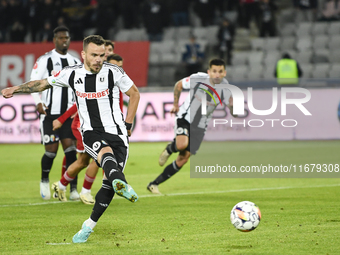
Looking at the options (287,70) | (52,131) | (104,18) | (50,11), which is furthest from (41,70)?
(50,11)

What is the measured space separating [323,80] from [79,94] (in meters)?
10.8

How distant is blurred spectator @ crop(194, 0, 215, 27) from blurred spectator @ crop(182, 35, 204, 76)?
216 cm

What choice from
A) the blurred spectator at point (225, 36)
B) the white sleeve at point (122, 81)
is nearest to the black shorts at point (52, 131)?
the white sleeve at point (122, 81)

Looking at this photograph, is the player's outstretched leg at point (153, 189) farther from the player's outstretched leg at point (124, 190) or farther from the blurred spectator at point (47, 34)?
the blurred spectator at point (47, 34)

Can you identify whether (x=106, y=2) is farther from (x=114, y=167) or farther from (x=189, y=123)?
(x=114, y=167)

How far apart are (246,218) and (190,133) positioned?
11.0ft

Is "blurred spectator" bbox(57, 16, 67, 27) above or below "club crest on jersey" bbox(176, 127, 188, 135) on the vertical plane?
above

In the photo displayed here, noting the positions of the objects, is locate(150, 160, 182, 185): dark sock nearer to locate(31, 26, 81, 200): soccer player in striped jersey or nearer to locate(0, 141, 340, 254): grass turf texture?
locate(0, 141, 340, 254): grass turf texture

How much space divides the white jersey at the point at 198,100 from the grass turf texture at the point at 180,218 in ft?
3.58

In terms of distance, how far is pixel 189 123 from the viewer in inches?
335

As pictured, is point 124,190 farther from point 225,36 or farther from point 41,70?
point 225,36

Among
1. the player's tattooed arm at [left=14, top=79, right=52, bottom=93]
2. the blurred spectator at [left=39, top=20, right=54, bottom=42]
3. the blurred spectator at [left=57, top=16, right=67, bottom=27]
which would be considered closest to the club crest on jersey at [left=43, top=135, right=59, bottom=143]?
the player's tattooed arm at [left=14, top=79, right=52, bottom=93]

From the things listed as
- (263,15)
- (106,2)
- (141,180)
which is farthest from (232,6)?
(141,180)

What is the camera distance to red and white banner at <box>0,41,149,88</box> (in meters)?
18.4
